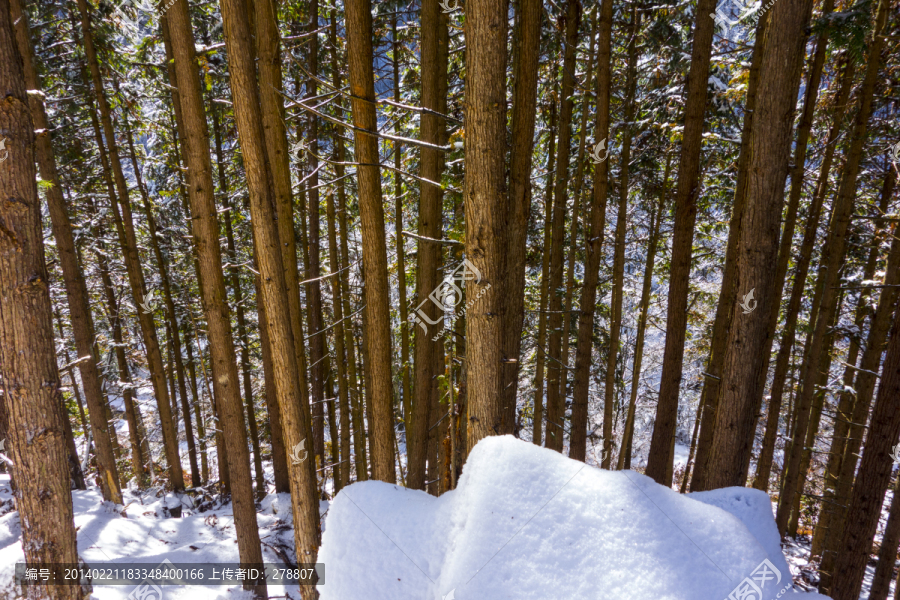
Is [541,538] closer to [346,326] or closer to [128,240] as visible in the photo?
[346,326]

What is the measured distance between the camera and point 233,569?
262 inches

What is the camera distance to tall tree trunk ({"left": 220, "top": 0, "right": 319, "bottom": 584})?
12.6ft

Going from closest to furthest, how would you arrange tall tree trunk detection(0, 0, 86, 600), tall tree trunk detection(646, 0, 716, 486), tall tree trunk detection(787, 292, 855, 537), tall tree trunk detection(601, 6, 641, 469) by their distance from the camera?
tall tree trunk detection(0, 0, 86, 600) < tall tree trunk detection(646, 0, 716, 486) < tall tree trunk detection(601, 6, 641, 469) < tall tree trunk detection(787, 292, 855, 537)

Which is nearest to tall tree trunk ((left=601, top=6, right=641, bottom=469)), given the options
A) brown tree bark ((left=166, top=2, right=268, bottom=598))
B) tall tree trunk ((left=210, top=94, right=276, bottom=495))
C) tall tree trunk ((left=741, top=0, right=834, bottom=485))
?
tall tree trunk ((left=741, top=0, right=834, bottom=485))

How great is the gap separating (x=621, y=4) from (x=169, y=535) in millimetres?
13230

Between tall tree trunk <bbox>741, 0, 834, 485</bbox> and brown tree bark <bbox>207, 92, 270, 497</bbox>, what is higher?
tall tree trunk <bbox>741, 0, 834, 485</bbox>

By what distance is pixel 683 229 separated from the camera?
6.18m

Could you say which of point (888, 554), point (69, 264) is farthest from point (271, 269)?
point (888, 554)

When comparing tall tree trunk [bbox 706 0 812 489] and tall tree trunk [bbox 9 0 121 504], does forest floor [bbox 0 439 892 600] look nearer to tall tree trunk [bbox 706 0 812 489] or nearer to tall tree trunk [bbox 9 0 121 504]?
tall tree trunk [bbox 706 0 812 489]

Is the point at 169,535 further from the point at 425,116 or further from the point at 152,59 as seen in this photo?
the point at 152,59

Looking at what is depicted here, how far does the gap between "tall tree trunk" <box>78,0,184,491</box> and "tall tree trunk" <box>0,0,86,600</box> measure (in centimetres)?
569

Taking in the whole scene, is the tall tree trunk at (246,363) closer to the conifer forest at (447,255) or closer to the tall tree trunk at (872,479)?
the conifer forest at (447,255)

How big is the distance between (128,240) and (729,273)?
11.5m

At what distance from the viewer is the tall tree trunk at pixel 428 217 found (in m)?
5.32
